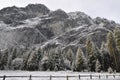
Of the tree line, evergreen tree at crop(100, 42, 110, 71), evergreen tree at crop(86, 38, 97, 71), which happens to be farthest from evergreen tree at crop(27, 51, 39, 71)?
evergreen tree at crop(100, 42, 110, 71)

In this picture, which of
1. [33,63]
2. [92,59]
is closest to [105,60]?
[92,59]

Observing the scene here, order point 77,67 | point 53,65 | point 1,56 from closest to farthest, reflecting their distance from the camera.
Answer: point 77,67
point 53,65
point 1,56

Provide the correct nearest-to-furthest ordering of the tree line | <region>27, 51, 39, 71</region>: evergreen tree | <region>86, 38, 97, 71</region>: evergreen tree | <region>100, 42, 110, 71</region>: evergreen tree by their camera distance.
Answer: the tree line → <region>86, 38, 97, 71</region>: evergreen tree → <region>100, 42, 110, 71</region>: evergreen tree → <region>27, 51, 39, 71</region>: evergreen tree

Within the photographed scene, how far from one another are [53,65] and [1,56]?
110 ft

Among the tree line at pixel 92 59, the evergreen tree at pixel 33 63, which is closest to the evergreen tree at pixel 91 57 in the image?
the tree line at pixel 92 59

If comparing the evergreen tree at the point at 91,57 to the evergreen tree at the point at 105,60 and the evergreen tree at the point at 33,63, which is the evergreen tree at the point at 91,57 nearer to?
the evergreen tree at the point at 105,60

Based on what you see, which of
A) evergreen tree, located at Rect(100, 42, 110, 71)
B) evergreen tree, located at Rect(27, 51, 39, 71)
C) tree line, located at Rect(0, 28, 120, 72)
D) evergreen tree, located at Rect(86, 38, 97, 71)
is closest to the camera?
tree line, located at Rect(0, 28, 120, 72)

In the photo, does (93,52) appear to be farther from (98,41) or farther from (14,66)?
(98,41)

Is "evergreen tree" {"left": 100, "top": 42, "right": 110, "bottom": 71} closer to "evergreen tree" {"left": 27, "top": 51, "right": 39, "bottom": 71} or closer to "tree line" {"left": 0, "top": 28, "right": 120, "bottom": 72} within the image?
"tree line" {"left": 0, "top": 28, "right": 120, "bottom": 72}

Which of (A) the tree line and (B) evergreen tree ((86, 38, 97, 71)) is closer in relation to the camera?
(A) the tree line

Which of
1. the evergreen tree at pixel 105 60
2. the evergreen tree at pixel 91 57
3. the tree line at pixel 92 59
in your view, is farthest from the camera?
the evergreen tree at pixel 105 60

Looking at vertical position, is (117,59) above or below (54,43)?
below

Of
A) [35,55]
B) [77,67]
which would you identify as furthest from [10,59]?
[77,67]

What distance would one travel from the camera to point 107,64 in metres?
71.1
